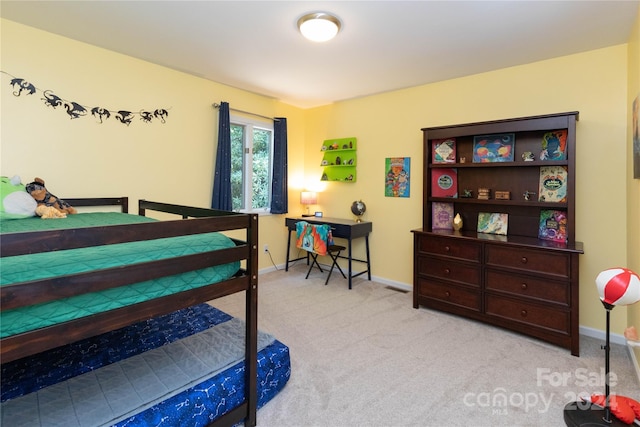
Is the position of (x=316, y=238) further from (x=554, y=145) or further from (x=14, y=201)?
(x=14, y=201)

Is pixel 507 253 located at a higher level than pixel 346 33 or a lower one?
lower

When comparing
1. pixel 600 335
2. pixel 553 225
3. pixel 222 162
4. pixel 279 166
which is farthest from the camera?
pixel 279 166

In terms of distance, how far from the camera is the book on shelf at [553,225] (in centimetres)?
273

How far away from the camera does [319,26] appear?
226 centimetres

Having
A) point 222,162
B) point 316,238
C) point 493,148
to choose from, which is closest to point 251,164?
point 222,162

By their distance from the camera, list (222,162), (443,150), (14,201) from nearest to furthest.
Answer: (14,201), (443,150), (222,162)

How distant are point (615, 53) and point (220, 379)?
376 centimetres

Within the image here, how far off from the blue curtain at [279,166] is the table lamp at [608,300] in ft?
11.3

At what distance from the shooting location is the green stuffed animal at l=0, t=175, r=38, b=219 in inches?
81.4

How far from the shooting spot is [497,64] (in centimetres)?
301

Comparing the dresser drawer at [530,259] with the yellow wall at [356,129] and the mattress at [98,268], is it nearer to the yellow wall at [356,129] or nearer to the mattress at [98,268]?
the yellow wall at [356,129]

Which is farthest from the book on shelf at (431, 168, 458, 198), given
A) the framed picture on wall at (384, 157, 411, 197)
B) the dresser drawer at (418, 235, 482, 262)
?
the dresser drawer at (418, 235, 482, 262)

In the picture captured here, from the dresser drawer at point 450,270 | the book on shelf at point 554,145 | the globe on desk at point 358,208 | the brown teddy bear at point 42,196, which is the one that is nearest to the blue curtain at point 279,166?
the globe on desk at point 358,208

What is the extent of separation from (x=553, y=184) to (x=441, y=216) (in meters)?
1.02
